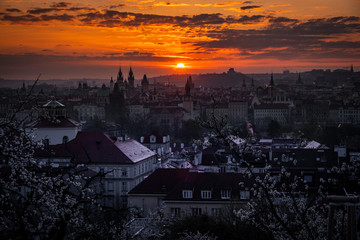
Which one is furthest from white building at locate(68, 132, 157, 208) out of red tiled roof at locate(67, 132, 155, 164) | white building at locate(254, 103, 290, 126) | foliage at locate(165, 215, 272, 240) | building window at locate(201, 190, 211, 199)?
white building at locate(254, 103, 290, 126)

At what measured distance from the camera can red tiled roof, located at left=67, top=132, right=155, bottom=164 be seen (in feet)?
110

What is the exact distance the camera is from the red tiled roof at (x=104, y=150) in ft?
110

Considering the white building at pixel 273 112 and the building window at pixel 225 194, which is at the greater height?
the building window at pixel 225 194

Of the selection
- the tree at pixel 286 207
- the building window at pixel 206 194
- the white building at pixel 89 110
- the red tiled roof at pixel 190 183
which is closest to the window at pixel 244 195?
the red tiled roof at pixel 190 183

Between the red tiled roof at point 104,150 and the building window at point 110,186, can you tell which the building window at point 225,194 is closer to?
the building window at point 110,186

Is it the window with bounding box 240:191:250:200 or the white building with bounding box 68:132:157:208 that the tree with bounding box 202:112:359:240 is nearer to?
the window with bounding box 240:191:250:200

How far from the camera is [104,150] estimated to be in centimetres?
3441

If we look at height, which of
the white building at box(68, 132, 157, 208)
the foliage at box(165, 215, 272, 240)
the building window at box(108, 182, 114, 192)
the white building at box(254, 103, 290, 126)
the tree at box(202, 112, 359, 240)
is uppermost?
the tree at box(202, 112, 359, 240)

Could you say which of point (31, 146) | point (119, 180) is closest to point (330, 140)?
point (119, 180)

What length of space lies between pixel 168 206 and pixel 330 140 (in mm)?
48990

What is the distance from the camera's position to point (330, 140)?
231 ft

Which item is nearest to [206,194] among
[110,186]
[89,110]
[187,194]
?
[187,194]

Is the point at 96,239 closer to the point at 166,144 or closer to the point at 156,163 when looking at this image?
the point at 156,163

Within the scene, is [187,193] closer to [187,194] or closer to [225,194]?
[187,194]
